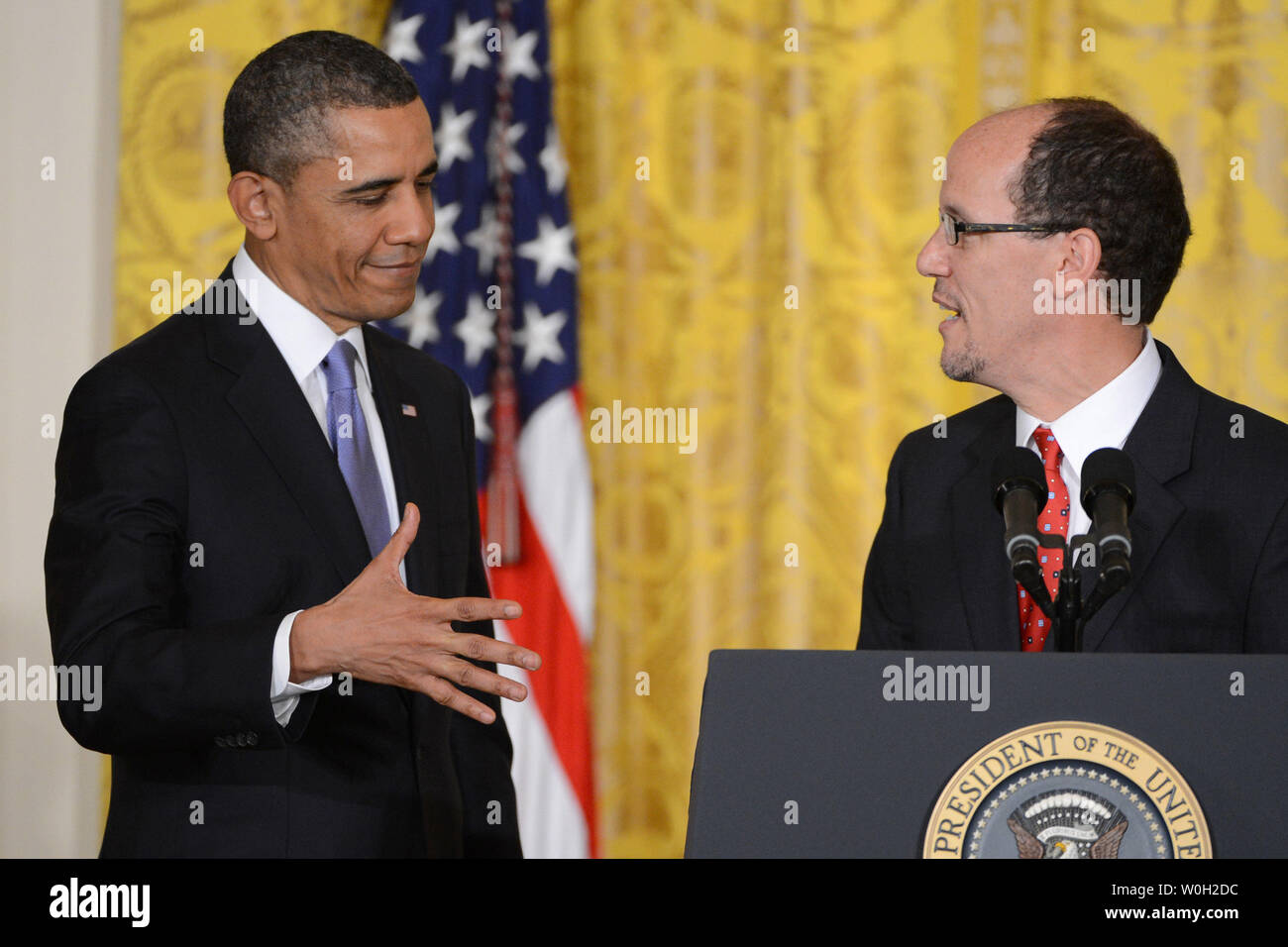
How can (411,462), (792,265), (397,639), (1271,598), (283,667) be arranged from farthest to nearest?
(792,265)
(411,462)
(1271,598)
(283,667)
(397,639)

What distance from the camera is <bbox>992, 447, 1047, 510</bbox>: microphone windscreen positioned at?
1679 millimetres

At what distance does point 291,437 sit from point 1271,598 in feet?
4.89

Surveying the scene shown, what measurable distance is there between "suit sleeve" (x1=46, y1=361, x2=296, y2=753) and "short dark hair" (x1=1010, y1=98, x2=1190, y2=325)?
4.62 feet

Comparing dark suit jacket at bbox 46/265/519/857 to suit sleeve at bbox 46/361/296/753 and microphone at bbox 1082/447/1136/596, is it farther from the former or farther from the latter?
microphone at bbox 1082/447/1136/596

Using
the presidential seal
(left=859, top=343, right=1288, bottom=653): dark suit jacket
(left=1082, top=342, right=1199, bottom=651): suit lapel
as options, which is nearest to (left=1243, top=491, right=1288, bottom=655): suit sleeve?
(left=859, top=343, right=1288, bottom=653): dark suit jacket

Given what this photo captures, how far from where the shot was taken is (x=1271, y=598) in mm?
2033

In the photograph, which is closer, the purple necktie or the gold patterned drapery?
the purple necktie

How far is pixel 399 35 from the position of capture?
3826mm

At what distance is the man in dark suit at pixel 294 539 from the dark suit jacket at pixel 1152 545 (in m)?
0.77

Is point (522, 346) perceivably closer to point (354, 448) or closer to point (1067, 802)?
point (354, 448)

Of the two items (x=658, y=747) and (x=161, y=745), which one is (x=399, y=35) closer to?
(x=658, y=747)

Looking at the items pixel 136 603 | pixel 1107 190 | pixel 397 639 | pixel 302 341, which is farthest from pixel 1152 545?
pixel 136 603

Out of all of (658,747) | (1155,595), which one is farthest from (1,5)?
(1155,595)

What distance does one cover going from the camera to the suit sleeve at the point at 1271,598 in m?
2.01
